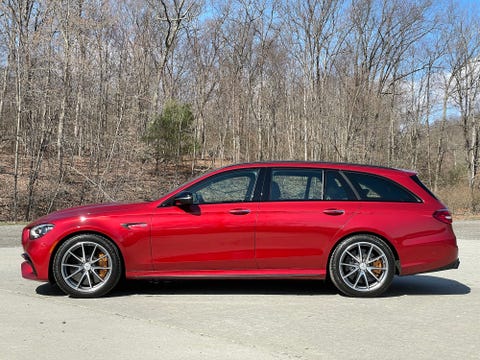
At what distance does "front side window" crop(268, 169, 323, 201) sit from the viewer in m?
6.37

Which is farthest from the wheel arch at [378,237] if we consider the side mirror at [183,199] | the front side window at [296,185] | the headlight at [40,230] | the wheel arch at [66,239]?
the headlight at [40,230]

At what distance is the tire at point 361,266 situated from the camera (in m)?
6.20

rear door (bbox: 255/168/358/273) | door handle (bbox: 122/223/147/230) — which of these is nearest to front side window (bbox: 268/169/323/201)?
rear door (bbox: 255/168/358/273)

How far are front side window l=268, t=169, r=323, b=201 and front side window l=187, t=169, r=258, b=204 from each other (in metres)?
0.26

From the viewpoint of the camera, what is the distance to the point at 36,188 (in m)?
20.2

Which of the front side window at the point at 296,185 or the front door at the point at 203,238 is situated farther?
the front side window at the point at 296,185

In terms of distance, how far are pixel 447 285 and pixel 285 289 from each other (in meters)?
2.29

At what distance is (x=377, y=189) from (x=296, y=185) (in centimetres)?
99

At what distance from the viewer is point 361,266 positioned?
20.4 ft

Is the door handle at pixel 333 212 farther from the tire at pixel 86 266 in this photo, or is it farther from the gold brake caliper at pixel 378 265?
the tire at pixel 86 266

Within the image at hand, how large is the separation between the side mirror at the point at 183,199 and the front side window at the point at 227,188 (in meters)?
0.14

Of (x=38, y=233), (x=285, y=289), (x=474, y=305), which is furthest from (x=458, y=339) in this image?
(x=38, y=233)

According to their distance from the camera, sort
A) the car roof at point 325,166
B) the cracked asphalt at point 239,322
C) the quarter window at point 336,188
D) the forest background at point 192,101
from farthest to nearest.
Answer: the forest background at point 192,101
the car roof at point 325,166
the quarter window at point 336,188
the cracked asphalt at point 239,322

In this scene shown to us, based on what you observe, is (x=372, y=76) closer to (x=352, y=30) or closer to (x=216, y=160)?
(x=352, y=30)
